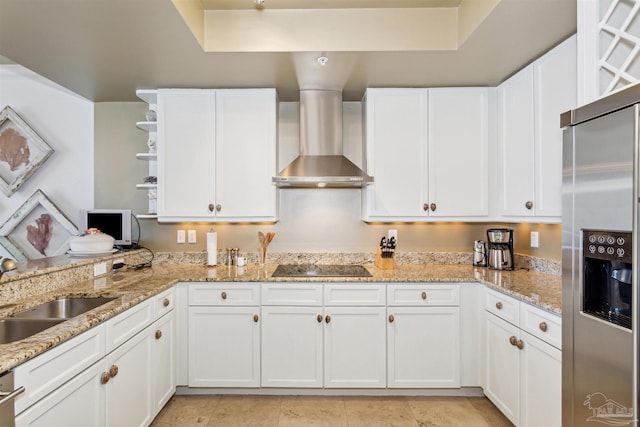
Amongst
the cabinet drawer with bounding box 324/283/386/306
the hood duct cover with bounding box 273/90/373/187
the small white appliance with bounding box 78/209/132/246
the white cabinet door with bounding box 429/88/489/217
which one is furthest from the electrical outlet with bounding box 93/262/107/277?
the white cabinet door with bounding box 429/88/489/217

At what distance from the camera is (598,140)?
1079mm

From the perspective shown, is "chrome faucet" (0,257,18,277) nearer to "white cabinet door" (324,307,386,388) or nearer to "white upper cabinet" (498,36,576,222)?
"white cabinet door" (324,307,386,388)

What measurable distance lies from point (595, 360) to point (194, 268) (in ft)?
8.60

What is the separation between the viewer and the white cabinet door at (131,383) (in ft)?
5.28

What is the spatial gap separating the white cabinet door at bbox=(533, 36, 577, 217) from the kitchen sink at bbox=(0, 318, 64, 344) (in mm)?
2708

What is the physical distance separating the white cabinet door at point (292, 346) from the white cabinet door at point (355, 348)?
0.24 feet

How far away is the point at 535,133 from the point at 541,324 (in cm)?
123

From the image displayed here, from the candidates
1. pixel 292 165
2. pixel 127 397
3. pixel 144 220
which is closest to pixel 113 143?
pixel 144 220

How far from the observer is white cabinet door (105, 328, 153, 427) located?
1608 mm

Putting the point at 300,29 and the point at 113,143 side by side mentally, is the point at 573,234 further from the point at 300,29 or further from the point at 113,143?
the point at 113,143

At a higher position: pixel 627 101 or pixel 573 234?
pixel 627 101

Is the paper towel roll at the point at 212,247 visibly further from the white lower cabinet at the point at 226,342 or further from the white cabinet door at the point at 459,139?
the white cabinet door at the point at 459,139

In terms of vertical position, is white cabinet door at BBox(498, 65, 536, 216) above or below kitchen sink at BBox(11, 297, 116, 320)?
above

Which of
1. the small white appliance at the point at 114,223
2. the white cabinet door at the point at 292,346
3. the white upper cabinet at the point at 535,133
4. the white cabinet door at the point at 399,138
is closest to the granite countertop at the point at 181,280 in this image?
the white cabinet door at the point at 292,346
